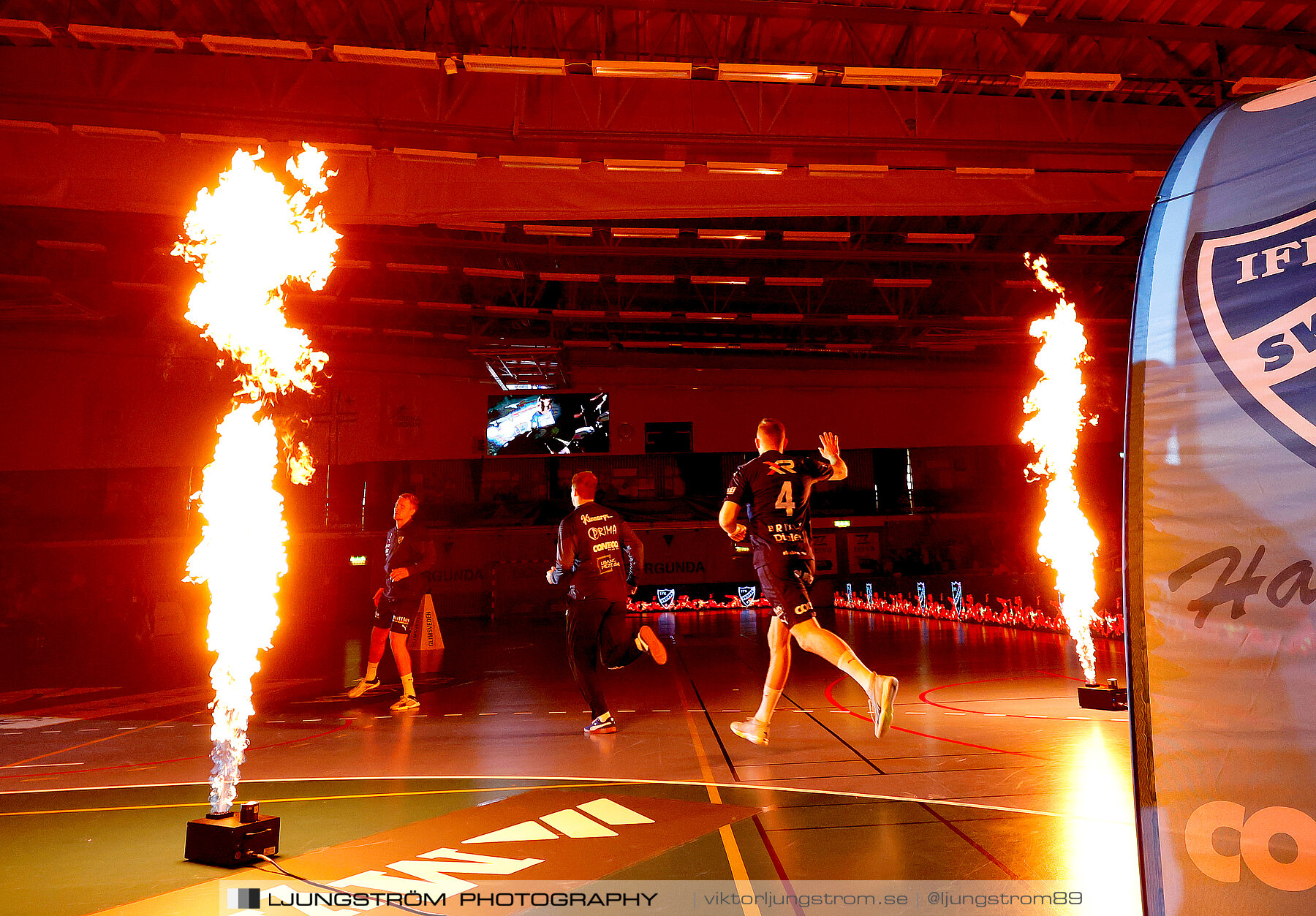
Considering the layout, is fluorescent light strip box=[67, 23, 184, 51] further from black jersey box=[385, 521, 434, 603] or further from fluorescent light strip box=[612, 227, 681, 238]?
fluorescent light strip box=[612, 227, 681, 238]

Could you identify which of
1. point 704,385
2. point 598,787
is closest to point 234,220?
point 598,787

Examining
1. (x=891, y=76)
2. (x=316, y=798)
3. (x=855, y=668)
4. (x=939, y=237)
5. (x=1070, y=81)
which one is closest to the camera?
(x=316, y=798)

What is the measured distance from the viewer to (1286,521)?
1779 millimetres

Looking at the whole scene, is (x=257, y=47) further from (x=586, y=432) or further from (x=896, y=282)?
(x=586, y=432)

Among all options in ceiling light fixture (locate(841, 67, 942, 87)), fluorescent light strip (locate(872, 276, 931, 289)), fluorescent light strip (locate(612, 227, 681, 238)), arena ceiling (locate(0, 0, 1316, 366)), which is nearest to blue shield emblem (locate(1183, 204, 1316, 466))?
arena ceiling (locate(0, 0, 1316, 366))

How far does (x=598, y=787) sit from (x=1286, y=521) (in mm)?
3255

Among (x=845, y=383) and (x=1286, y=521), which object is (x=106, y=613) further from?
(x=1286, y=521)

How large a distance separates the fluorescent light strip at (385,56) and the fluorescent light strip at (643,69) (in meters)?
1.73

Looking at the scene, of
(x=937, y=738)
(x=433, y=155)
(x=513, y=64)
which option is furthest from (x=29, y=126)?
(x=937, y=738)

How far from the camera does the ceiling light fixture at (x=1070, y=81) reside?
9.10 metres

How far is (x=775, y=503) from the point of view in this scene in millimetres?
5117

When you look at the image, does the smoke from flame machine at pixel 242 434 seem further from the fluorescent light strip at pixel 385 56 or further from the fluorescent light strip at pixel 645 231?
the fluorescent light strip at pixel 645 231

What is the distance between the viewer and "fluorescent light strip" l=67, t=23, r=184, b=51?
26.7 ft

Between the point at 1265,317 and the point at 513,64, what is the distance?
827 centimetres
